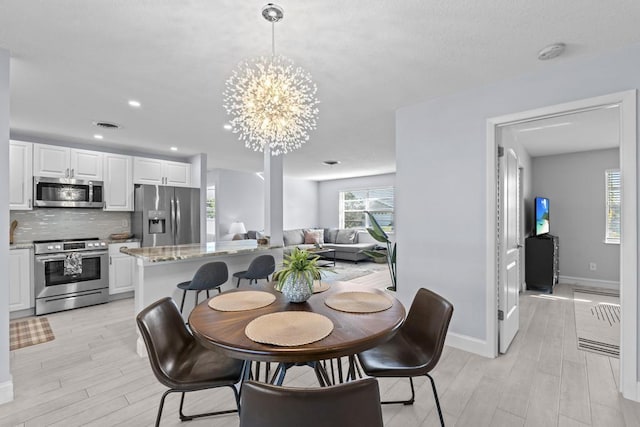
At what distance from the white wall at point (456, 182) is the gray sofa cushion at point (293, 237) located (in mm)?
5152

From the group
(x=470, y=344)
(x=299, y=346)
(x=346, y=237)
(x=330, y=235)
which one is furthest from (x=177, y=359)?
(x=330, y=235)

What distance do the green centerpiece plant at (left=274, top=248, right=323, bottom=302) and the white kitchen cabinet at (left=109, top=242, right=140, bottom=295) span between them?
3.84 meters

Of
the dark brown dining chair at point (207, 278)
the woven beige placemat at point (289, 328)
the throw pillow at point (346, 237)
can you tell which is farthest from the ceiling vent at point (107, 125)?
the throw pillow at point (346, 237)

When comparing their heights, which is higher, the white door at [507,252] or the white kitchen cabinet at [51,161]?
the white kitchen cabinet at [51,161]

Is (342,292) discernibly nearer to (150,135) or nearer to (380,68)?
(380,68)

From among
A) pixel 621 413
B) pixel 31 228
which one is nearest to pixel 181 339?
pixel 621 413

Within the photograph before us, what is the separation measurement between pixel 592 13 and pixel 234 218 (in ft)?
23.2

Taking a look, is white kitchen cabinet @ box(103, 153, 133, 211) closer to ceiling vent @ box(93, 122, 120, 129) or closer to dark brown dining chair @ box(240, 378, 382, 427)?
ceiling vent @ box(93, 122, 120, 129)

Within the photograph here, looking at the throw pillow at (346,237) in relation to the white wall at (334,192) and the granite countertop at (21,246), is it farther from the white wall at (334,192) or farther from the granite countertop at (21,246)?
the granite countertop at (21,246)

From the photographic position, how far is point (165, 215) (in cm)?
490

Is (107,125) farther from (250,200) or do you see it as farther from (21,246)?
(250,200)

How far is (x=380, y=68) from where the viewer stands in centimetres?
236

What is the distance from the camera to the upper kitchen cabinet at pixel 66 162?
4.03 meters

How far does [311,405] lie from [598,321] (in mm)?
4228
